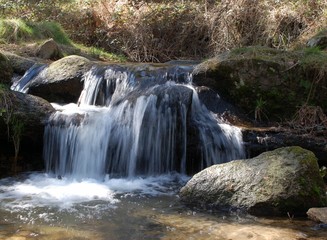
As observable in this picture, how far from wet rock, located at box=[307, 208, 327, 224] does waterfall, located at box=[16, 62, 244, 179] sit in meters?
1.85

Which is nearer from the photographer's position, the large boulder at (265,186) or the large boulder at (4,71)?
the large boulder at (265,186)

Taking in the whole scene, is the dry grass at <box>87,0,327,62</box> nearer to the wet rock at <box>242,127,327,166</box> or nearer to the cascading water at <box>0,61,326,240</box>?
the cascading water at <box>0,61,326,240</box>

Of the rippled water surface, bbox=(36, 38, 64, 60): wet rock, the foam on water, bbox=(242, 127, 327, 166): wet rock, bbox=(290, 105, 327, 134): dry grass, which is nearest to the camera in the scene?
the rippled water surface

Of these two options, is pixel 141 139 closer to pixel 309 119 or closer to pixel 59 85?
pixel 59 85

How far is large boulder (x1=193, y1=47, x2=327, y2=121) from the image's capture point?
6.71 metres

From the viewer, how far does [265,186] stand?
171 inches

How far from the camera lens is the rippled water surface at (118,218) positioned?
12.0 feet

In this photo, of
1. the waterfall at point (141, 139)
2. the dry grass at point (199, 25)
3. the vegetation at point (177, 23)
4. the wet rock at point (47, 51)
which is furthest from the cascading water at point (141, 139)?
the dry grass at point (199, 25)

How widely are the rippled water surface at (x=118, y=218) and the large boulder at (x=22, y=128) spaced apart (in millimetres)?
746

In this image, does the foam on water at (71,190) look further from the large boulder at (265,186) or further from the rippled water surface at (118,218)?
the large boulder at (265,186)

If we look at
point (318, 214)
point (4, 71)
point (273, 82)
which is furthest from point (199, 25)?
point (318, 214)

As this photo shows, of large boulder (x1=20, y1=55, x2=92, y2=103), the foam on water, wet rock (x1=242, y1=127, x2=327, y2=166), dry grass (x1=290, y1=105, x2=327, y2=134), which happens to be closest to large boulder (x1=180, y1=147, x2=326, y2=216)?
the foam on water

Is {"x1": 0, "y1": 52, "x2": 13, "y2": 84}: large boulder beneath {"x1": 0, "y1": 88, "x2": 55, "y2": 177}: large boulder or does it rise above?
above

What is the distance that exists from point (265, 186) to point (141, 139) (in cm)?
219
